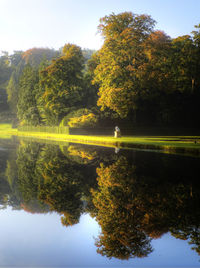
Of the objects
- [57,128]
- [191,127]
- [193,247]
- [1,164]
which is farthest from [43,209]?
[191,127]

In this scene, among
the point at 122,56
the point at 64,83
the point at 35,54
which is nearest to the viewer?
the point at 122,56

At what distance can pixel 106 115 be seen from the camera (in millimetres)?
41844

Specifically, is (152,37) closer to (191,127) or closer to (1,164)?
(191,127)

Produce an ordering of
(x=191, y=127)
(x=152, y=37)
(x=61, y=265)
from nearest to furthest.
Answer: (x=61, y=265) → (x=152, y=37) → (x=191, y=127)

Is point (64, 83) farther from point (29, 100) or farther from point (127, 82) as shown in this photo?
point (29, 100)

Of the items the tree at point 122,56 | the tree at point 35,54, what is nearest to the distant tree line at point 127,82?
the tree at point 122,56

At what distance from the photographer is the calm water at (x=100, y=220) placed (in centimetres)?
462

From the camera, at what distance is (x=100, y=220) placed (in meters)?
6.24

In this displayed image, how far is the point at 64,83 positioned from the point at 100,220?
3999 centimetres

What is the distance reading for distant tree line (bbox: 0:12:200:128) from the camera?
34844 millimetres

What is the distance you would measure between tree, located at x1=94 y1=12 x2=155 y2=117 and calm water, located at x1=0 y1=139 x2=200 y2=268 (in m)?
24.0

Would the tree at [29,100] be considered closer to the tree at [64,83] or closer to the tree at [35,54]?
the tree at [64,83]

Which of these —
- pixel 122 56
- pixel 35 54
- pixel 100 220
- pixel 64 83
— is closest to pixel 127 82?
pixel 122 56

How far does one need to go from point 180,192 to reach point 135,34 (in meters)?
29.5
